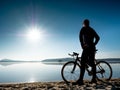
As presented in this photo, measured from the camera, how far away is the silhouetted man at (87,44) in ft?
30.2

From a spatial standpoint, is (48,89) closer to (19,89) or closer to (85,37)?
(19,89)

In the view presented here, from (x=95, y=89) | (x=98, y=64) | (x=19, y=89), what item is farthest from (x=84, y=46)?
(x=19, y=89)

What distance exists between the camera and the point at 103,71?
9.86m

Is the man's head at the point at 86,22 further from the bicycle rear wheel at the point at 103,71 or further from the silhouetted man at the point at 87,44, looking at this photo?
the bicycle rear wheel at the point at 103,71

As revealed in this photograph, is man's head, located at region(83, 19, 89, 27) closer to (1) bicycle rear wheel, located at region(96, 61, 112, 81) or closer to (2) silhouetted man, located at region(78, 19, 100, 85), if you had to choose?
(2) silhouetted man, located at region(78, 19, 100, 85)

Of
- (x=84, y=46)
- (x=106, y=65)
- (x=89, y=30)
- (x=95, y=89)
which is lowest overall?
(x=95, y=89)

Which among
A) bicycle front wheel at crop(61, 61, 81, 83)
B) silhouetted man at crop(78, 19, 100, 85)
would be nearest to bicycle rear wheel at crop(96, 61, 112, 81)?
silhouetted man at crop(78, 19, 100, 85)

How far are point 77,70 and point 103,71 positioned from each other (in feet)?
4.54

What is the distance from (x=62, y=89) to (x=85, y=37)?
113 inches

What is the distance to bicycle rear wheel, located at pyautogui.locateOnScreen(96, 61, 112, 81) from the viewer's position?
9820mm

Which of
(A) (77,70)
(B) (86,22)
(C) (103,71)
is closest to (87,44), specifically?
(B) (86,22)

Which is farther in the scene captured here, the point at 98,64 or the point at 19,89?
the point at 98,64

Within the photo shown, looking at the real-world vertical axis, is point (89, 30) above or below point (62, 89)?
above

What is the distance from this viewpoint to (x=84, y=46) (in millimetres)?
9203
